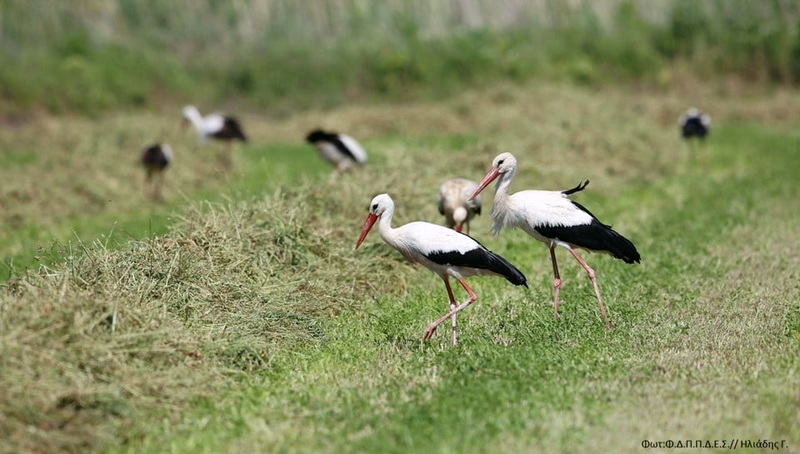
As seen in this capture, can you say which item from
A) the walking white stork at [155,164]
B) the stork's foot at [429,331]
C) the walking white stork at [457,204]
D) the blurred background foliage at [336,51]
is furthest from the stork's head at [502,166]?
the blurred background foliage at [336,51]

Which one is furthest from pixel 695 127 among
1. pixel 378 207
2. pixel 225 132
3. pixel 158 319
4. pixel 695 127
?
pixel 158 319

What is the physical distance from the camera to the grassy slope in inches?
206

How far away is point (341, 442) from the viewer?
205 inches

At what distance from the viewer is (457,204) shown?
33.2 ft

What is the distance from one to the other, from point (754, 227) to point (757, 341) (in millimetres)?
5002

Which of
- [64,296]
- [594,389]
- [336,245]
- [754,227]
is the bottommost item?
[754,227]

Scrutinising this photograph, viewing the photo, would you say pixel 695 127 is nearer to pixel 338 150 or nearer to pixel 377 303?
pixel 338 150

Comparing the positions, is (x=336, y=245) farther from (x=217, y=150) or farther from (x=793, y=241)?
(x=217, y=150)

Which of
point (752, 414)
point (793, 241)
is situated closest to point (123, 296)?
point (752, 414)

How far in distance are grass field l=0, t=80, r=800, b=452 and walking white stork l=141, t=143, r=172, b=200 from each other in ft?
11.1

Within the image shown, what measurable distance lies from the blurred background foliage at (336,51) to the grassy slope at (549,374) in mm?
20633

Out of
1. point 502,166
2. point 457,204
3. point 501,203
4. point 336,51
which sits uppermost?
point 336,51

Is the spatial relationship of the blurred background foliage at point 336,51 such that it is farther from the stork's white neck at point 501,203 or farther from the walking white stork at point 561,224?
the walking white stork at point 561,224

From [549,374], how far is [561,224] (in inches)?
69.0
